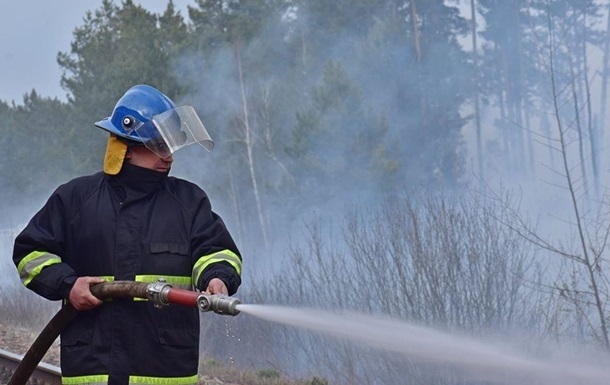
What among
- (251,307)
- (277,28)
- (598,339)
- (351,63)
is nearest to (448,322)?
(598,339)

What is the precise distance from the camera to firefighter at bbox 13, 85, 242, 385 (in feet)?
12.0

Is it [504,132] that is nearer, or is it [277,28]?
[277,28]

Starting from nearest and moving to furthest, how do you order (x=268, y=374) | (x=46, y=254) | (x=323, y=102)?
(x=46, y=254) → (x=268, y=374) → (x=323, y=102)

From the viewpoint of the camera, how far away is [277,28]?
29109 mm

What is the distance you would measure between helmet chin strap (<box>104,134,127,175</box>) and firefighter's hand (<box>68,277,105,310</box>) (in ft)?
1.55

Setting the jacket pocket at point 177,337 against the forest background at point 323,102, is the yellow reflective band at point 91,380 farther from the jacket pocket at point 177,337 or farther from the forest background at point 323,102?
the forest background at point 323,102

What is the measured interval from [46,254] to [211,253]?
675 millimetres

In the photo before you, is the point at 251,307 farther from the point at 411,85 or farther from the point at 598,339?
the point at 411,85

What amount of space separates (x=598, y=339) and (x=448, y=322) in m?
1.21

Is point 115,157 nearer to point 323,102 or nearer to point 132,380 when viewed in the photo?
point 132,380

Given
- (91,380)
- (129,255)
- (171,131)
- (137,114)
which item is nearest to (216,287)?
(129,255)

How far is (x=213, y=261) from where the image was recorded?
3.70 m

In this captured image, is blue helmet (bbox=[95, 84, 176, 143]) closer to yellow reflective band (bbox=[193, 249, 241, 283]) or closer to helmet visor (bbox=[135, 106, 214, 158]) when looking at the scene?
helmet visor (bbox=[135, 106, 214, 158])

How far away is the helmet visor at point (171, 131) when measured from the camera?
12.6ft
